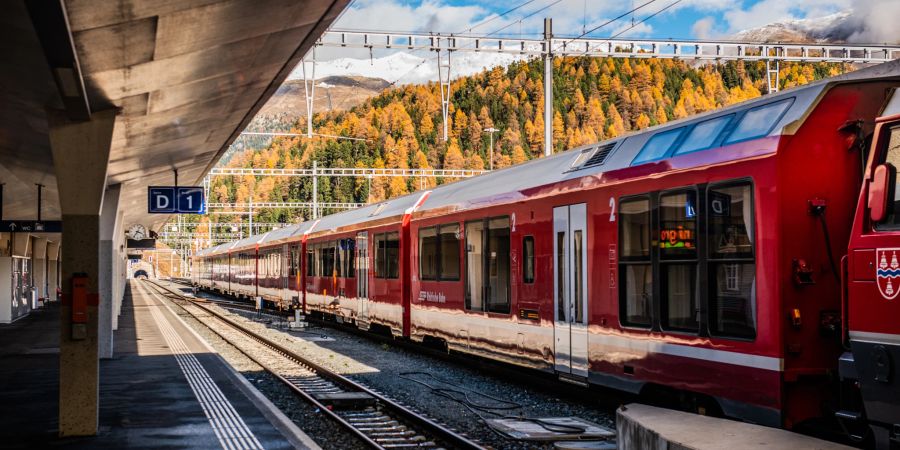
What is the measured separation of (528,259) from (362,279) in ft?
34.8

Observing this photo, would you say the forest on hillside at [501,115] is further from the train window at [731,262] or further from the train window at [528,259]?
the train window at [731,262]

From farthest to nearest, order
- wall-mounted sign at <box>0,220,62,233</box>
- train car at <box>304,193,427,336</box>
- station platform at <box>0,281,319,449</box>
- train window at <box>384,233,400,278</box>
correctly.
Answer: wall-mounted sign at <box>0,220,62,233</box>
train window at <box>384,233,400,278</box>
train car at <box>304,193,427,336</box>
station platform at <box>0,281,319,449</box>

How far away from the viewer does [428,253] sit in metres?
18.1

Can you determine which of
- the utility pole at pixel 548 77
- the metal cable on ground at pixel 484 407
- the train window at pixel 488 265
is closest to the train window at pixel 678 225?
the metal cable on ground at pixel 484 407

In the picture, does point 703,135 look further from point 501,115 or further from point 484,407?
point 501,115

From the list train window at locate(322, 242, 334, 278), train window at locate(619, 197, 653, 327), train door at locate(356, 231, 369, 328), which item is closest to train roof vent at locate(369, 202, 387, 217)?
train door at locate(356, 231, 369, 328)

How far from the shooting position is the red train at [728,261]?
6.76 meters

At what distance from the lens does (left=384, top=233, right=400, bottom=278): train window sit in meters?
20.4

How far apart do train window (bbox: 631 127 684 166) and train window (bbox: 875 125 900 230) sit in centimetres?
351

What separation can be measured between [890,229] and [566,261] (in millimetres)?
5895

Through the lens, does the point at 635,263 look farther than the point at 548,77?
No

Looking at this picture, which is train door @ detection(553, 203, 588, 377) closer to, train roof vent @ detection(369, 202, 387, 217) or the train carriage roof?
the train carriage roof

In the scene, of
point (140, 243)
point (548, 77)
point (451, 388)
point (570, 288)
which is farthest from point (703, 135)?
point (140, 243)

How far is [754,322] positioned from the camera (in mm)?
8367
